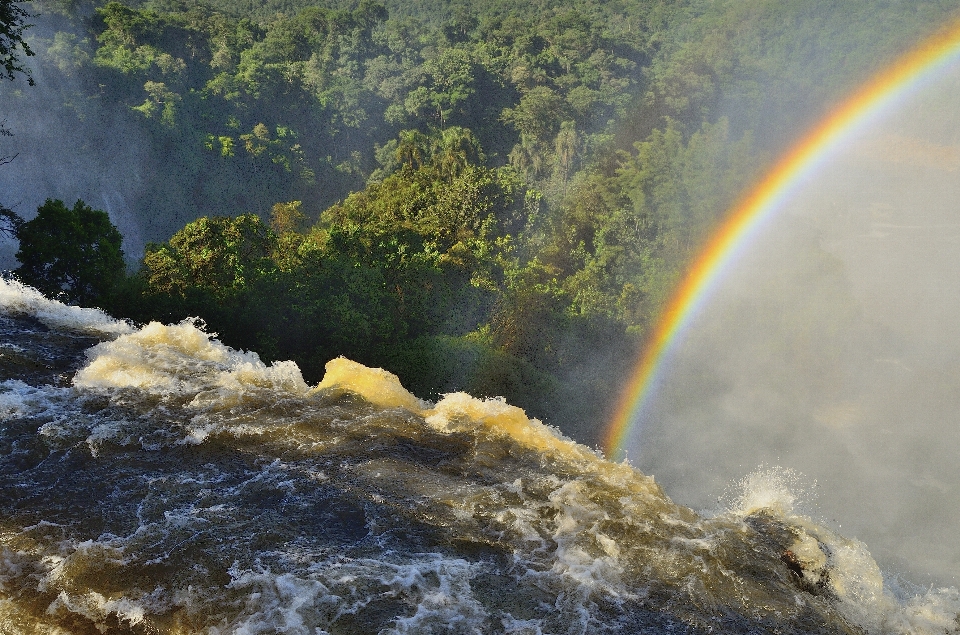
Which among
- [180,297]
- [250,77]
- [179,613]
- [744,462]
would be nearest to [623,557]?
[179,613]

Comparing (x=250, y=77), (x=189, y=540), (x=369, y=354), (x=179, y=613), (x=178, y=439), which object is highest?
(x=250, y=77)

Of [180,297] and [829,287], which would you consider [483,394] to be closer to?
[180,297]

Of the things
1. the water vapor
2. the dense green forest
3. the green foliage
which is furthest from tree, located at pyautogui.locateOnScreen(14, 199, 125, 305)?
A: the water vapor

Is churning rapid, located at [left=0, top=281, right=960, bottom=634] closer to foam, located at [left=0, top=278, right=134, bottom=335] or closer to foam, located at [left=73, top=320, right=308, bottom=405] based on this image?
foam, located at [left=73, top=320, right=308, bottom=405]

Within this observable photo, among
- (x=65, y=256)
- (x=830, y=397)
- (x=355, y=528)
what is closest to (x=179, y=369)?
(x=355, y=528)

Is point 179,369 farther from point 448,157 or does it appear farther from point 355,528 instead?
point 448,157
